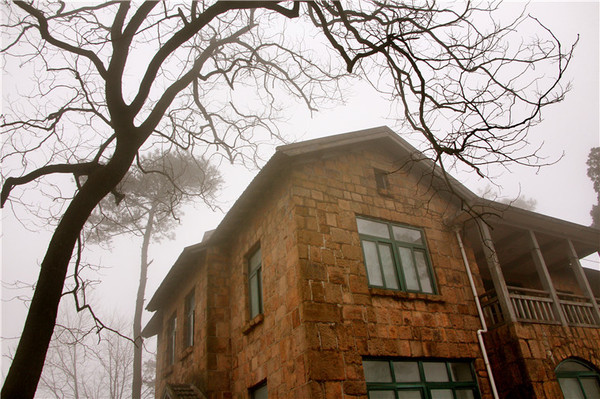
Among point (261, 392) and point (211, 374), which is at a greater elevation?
point (211, 374)

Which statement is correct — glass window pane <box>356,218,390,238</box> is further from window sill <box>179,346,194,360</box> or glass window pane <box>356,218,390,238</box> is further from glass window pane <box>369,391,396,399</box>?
window sill <box>179,346,194,360</box>

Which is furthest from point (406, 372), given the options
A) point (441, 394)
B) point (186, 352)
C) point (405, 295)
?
point (186, 352)

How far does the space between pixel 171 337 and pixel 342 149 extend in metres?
10.1

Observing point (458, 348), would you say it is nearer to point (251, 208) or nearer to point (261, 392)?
point (261, 392)

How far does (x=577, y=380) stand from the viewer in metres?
9.39

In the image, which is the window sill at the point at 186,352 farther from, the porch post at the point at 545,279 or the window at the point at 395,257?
the porch post at the point at 545,279

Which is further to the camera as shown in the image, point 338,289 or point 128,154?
point 338,289

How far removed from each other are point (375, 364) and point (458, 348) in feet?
7.24

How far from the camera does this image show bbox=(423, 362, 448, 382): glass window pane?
813 cm

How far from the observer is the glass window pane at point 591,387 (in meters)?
9.45

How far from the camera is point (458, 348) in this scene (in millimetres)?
8703

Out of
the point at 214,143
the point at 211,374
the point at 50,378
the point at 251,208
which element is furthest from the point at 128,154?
the point at 50,378

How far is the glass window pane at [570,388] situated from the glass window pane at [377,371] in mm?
4407

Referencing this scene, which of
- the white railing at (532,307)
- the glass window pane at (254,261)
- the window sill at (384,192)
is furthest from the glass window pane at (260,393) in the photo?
the white railing at (532,307)
